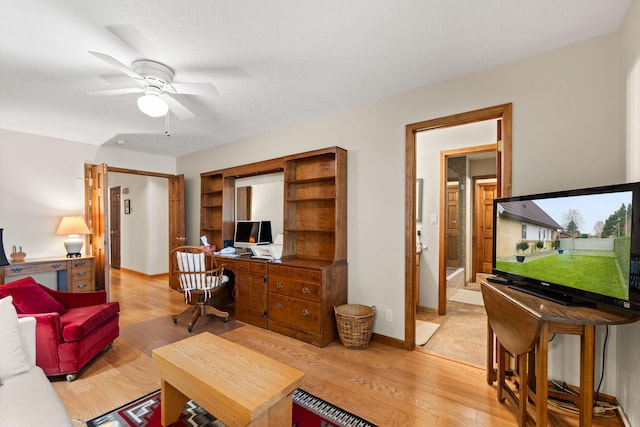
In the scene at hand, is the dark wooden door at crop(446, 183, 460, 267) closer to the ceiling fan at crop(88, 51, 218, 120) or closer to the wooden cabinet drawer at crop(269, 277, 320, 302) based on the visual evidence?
the wooden cabinet drawer at crop(269, 277, 320, 302)

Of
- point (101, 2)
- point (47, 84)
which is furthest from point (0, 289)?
point (101, 2)

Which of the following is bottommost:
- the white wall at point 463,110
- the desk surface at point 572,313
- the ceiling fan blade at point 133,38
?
the desk surface at point 572,313

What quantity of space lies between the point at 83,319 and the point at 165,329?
1036 mm

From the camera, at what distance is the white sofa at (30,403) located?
47.8 inches

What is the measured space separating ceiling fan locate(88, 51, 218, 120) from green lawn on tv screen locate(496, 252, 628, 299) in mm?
2785

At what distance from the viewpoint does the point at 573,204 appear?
5.41 feet

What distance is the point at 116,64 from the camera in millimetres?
1887

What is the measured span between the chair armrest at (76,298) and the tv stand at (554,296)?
356 centimetres

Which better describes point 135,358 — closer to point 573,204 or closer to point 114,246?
point 573,204

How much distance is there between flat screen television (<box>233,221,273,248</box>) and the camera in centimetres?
394

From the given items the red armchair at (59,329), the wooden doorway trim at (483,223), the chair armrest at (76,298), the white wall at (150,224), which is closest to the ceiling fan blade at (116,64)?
the red armchair at (59,329)

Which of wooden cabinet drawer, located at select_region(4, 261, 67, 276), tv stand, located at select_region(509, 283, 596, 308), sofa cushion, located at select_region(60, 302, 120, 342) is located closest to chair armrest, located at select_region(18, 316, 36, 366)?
sofa cushion, located at select_region(60, 302, 120, 342)

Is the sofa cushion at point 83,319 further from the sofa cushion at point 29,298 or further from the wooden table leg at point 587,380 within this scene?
the wooden table leg at point 587,380

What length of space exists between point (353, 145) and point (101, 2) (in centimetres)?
222
